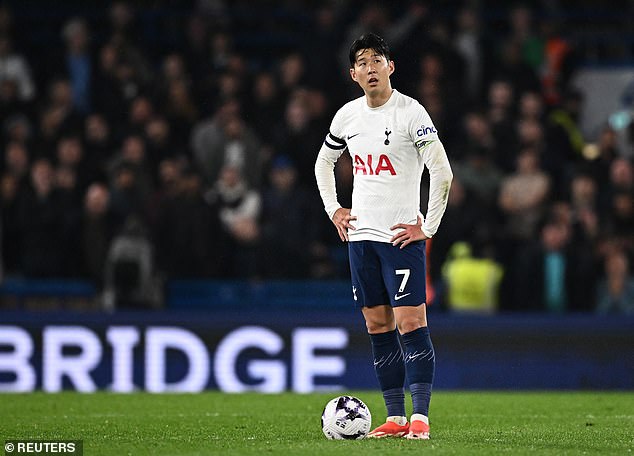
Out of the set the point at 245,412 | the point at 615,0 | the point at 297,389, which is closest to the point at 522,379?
the point at 297,389

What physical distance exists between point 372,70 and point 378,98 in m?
0.20

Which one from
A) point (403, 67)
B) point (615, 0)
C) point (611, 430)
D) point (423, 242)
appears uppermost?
point (615, 0)

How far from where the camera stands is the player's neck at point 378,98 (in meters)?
8.19

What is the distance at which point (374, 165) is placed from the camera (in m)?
8.18

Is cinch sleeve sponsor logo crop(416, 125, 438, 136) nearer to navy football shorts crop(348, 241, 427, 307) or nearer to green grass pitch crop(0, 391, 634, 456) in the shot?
navy football shorts crop(348, 241, 427, 307)

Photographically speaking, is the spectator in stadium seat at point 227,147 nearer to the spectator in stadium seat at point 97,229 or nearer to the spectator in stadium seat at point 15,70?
the spectator in stadium seat at point 97,229

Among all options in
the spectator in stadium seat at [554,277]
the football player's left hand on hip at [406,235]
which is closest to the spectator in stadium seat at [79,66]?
the spectator in stadium seat at [554,277]

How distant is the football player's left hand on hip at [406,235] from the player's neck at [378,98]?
0.77 metres

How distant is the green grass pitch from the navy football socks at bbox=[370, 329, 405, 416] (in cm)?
35

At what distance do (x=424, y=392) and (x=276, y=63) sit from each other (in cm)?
1039

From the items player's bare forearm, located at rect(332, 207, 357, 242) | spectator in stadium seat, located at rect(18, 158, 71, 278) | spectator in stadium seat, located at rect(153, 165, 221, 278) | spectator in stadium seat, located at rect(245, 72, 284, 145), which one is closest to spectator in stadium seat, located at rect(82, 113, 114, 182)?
spectator in stadium seat, located at rect(18, 158, 71, 278)

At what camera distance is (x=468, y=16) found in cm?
1697

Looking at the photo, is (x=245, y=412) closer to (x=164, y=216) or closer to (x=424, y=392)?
(x=424, y=392)

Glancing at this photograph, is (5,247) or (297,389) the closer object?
(297,389)
